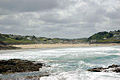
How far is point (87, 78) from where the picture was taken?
78.2 ft

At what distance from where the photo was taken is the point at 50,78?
24281 millimetres

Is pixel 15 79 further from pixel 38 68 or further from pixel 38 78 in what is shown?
pixel 38 68

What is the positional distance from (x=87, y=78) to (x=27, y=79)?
23.8 ft

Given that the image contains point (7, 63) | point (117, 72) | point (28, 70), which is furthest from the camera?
point (7, 63)

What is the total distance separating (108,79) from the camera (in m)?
23.2

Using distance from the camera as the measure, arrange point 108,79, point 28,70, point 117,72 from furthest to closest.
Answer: point 28,70 < point 117,72 < point 108,79

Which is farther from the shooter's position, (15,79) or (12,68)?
(12,68)

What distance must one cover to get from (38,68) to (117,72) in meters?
12.7

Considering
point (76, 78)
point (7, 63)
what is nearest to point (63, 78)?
point (76, 78)

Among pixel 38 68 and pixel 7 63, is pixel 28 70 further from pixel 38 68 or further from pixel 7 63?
pixel 7 63

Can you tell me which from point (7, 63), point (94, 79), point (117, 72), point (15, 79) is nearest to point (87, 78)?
point (94, 79)

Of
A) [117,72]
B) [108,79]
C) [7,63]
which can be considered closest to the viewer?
[108,79]

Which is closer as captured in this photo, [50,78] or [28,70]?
[50,78]

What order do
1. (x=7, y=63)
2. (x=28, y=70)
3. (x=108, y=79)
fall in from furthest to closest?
1. (x=7, y=63)
2. (x=28, y=70)
3. (x=108, y=79)
